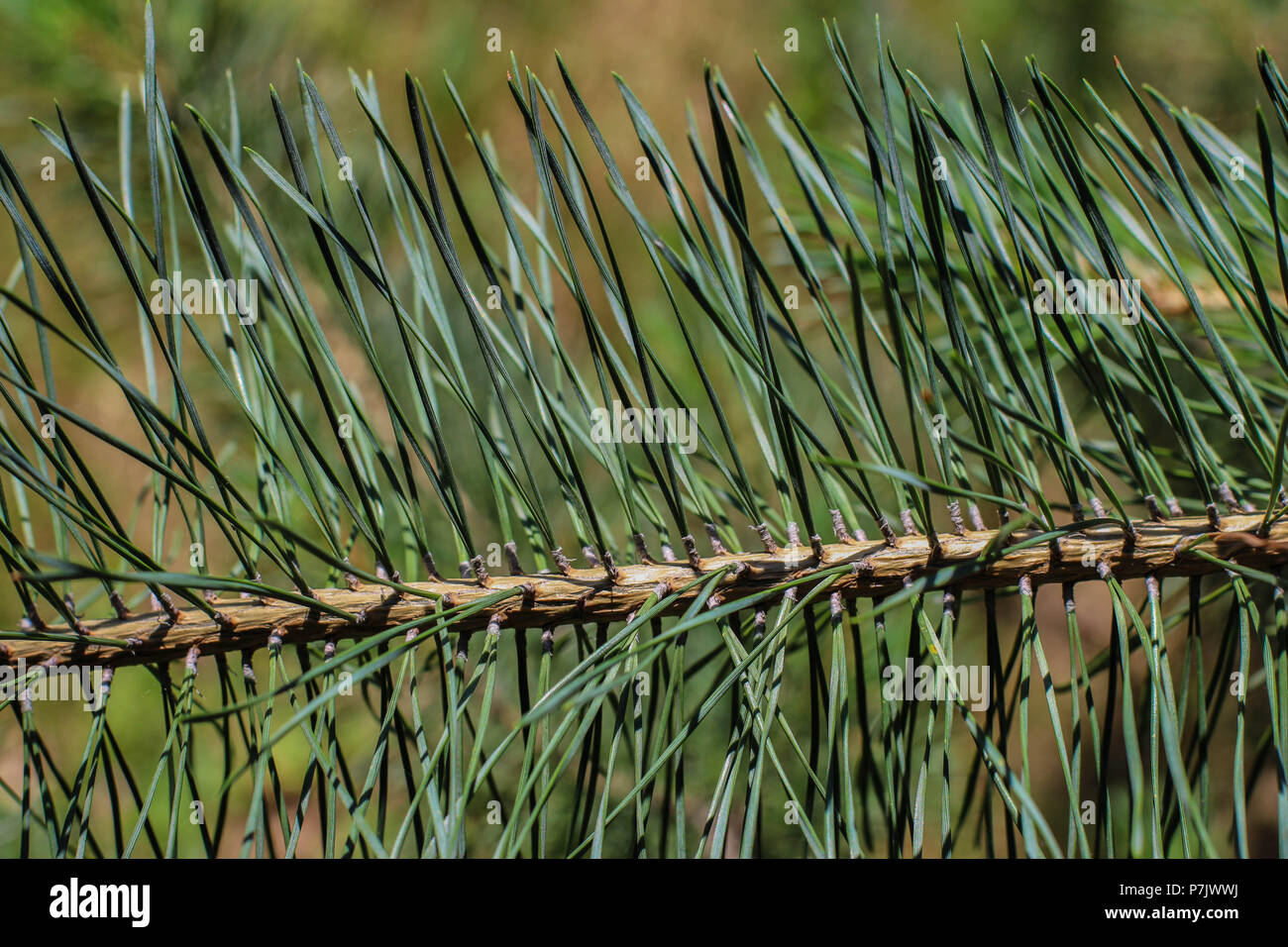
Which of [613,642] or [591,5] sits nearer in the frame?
[613,642]

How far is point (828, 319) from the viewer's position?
0.25 meters

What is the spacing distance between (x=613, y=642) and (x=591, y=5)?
47.3 inches

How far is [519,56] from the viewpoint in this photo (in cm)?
119

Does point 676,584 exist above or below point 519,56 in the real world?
below

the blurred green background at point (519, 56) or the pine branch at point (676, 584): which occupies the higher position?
the blurred green background at point (519, 56)

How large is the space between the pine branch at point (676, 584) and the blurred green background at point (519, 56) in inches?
6.3

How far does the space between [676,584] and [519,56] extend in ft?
3.70

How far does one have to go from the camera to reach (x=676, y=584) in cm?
26

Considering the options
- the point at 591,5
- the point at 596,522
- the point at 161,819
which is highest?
the point at 591,5

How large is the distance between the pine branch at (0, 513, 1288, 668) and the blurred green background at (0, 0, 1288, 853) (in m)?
0.16

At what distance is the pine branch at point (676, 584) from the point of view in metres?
0.24

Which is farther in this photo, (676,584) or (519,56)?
(519,56)
